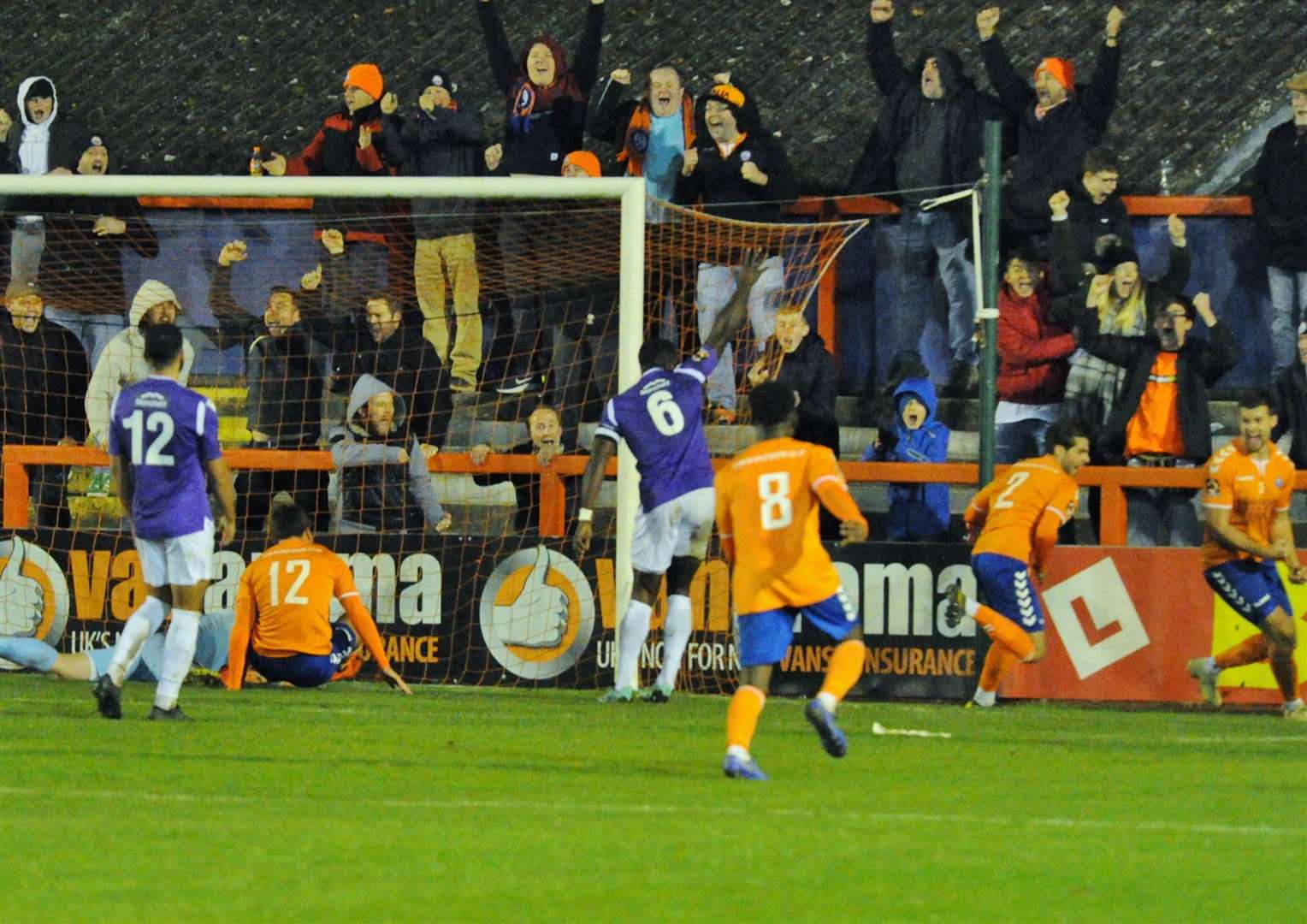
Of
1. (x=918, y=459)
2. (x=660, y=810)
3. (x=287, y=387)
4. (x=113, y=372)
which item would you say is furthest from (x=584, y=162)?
(x=660, y=810)

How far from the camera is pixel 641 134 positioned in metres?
16.4

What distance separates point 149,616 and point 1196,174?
34.3 feet

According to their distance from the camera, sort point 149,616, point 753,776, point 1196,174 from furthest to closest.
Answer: point 1196,174 < point 149,616 < point 753,776

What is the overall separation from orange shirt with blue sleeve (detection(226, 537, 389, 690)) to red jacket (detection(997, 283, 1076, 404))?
16.8 ft

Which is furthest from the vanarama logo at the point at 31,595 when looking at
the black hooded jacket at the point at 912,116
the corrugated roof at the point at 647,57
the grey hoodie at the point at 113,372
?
the corrugated roof at the point at 647,57

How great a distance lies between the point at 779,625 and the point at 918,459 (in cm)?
627

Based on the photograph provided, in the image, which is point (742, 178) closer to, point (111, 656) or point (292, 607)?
point (292, 607)

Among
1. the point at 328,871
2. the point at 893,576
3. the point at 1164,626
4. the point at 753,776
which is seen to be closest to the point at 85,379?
the point at 893,576

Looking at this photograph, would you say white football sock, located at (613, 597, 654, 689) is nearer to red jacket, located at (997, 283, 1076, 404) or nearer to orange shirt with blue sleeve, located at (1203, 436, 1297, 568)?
orange shirt with blue sleeve, located at (1203, 436, 1297, 568)

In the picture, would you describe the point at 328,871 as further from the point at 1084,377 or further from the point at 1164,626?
the point at 1084,377

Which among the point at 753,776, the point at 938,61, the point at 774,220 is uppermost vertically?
the point at 938,61

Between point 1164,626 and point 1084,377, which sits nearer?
point 1164,626

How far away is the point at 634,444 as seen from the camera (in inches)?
512

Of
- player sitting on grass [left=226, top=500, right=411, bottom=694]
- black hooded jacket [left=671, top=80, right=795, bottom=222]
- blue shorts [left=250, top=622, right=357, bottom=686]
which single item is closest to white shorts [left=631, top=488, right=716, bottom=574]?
player sitting on grass [left=226, top=500, right=411, bottom=694]
